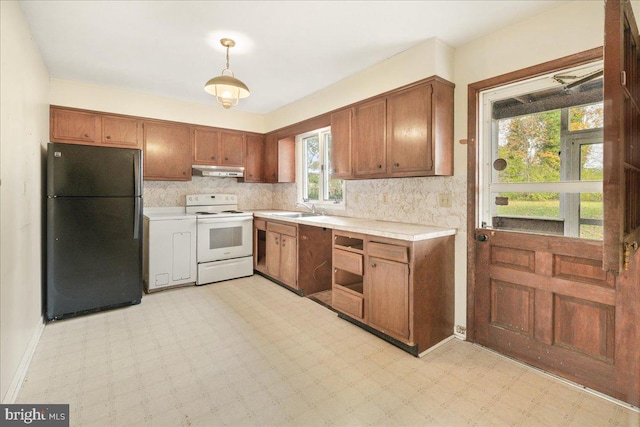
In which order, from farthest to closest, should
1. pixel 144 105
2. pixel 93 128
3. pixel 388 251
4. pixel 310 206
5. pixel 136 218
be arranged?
pixel 310 206 → pixel 144 105 → pixel 93 128 → pixel 136 218 → pixel 388 251

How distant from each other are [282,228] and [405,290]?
6.28 ft

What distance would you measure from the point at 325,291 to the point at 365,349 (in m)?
1.40

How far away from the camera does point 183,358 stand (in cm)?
223

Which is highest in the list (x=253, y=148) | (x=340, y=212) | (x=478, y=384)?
(x=253, y=148)

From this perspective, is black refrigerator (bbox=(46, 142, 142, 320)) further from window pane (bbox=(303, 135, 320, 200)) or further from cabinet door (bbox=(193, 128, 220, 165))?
window pane (bbox=(303, 135, 320, 200))

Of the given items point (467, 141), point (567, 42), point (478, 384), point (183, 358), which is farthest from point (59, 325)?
point (567, 42)

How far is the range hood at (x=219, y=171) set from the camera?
429cm

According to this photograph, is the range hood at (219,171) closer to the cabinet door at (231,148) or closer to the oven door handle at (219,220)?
the cabinet door at (231,148)

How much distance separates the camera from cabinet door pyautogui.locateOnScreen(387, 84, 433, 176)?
251cm

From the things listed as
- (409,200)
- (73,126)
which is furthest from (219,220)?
(409,200)

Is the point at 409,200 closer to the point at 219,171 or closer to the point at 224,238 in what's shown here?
the point at 224,238

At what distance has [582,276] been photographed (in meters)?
1.95

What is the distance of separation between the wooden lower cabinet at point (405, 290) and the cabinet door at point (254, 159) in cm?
259

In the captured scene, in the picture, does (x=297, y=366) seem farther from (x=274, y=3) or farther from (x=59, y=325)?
(x=274, y=3)
